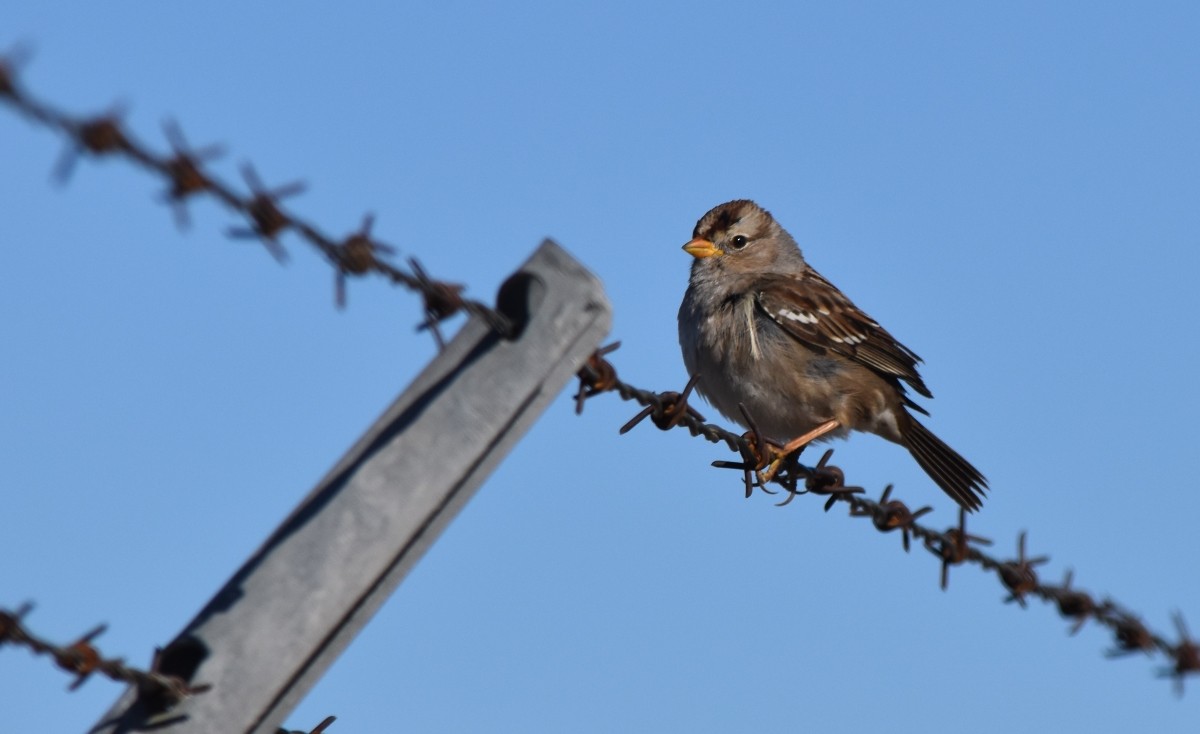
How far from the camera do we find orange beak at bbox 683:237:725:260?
25.9 ft

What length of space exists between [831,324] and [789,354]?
1.58 feet

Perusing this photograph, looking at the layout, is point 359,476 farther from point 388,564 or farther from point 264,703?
point 264,703

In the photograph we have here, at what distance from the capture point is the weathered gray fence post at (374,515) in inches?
91.9

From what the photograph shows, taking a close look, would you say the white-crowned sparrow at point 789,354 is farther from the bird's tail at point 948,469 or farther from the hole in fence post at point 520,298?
the hole in fence post at point 520,298

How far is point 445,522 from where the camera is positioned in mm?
2564

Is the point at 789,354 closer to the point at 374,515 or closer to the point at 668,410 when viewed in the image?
the point at 668,410

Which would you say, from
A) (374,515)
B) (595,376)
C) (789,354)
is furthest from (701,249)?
(374,515)

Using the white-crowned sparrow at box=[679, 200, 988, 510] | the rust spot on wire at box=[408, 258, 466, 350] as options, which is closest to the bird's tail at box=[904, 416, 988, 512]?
the white-crowned sparrow at box=[679, 200, 988, 510]

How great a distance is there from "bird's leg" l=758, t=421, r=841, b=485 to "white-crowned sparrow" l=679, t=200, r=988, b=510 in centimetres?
1

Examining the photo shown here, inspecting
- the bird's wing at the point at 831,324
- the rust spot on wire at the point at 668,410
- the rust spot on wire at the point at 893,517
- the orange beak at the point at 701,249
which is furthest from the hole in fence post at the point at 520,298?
the orange beak at the point at 701,249

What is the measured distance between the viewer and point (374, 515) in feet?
7.98

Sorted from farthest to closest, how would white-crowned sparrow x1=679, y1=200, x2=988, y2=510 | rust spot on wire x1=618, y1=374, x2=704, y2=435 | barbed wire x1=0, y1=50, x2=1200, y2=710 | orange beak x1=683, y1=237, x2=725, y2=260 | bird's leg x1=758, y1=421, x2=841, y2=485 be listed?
orange beak x1=683, y1=237, x2=725, y2=260 < white-crowned sparrow x1=679, y1=200, x2=988, y2=510 < bird's leg x1=758, y1=421, x2=841, y2=485 < rust spot on wire x1=618, y1=374, x2=704, y2=435 < barbed wire x1=0, y1=50, x2=1200, y2=710

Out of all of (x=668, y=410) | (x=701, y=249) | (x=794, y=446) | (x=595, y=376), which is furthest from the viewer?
(x=701, y=249)

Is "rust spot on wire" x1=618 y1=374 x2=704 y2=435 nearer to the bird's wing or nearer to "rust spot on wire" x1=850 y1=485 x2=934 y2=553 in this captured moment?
"rust spot on wire" x1=850 y1=485 x2=934 y2=553
